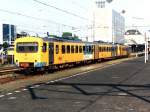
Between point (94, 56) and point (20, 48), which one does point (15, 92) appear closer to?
point (20, 48)

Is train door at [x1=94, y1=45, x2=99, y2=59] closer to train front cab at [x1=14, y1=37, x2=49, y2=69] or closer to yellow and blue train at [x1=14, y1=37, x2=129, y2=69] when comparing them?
yellow and blue train at [x1=14, y1=37, x2=129, y2=69]

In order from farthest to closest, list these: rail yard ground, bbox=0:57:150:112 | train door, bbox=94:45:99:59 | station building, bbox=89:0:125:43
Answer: station building, bbox=89:0:125:43 < train door, bbox=94:45:99:59 < rail yard ground, bbox=0:57:150:112

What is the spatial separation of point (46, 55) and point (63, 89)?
41.4ft

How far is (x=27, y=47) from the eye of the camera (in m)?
30.9

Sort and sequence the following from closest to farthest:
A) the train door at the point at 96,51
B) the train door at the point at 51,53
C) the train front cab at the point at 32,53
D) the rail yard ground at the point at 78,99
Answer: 1. the rail yard ground at the point at 78,99
2. the train front cab at the point at 32,53
3. the train door at the point at 51,53
4. the train door at the point at 96,51


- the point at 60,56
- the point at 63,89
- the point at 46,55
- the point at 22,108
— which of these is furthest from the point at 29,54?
the point at 22,108

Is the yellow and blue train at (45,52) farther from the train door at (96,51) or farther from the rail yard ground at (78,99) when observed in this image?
the rail yard ground at (78,99)

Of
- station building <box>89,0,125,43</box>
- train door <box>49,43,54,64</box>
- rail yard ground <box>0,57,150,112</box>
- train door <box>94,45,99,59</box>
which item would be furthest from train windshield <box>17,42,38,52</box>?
station building <box>89,0,125,43</box>

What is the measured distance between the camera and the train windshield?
30.2 meters

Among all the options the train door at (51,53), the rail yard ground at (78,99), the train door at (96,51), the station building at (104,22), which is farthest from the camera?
the station building at (104,22)

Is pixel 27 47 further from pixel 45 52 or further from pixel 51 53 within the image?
pixel 51 53

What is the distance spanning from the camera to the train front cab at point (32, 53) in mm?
29750

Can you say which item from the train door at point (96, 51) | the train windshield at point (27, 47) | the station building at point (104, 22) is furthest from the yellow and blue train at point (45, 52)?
the station building at point (104, 22)

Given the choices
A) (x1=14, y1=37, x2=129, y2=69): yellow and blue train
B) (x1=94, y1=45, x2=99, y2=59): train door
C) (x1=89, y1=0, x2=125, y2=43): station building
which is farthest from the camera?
(x1=89, y1=0, x2=125, y2=43): station building
